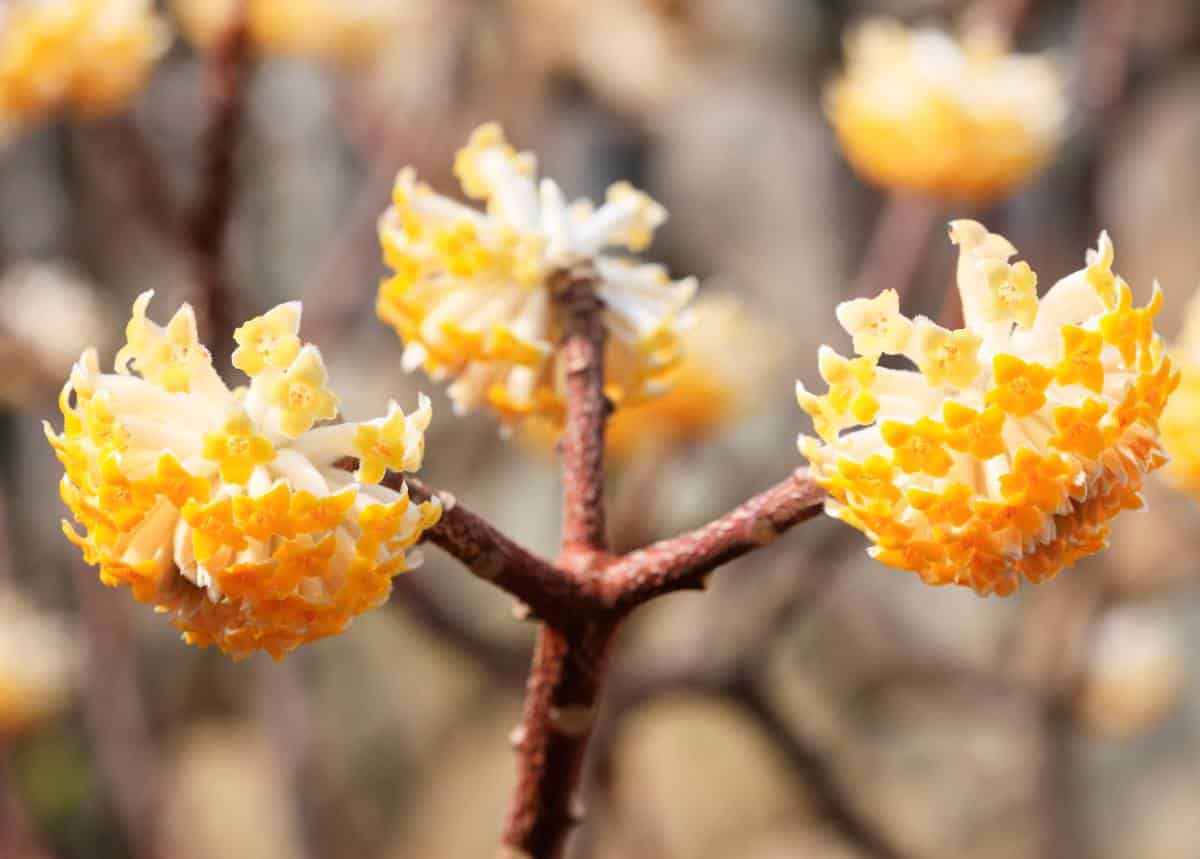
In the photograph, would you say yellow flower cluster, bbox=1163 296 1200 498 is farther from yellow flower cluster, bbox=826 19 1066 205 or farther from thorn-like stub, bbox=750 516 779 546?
yellow flower cluster, bbox=826 19 1066 205

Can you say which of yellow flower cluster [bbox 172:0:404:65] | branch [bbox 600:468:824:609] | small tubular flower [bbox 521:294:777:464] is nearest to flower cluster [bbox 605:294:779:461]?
small tubular flower [bbox 521:294:777:464]

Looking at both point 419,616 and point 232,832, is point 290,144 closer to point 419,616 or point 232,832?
point 232,832

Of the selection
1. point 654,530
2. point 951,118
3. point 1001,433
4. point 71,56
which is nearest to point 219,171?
point 71,56

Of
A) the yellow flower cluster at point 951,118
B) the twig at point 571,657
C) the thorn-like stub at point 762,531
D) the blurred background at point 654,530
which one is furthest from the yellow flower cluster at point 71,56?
the thorn-like stub at point 762,531

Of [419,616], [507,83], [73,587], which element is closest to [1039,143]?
[419,616]

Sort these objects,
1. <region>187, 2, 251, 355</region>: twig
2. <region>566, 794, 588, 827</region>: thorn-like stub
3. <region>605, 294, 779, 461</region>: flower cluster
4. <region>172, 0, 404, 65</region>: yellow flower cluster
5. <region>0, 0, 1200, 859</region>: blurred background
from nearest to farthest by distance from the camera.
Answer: <region>566, 794, 588, 827</region>: thorn-like stub
<region>187, 2, 251, 355</region>: twig
<region>605, 294, 779, 461</region>: flower cluster
<region>172, 0, 404, 65</region>: yellow flower cluster
<region>0, 0, 1200, 859</region>: blurred background

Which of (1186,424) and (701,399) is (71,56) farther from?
(1186,424)
